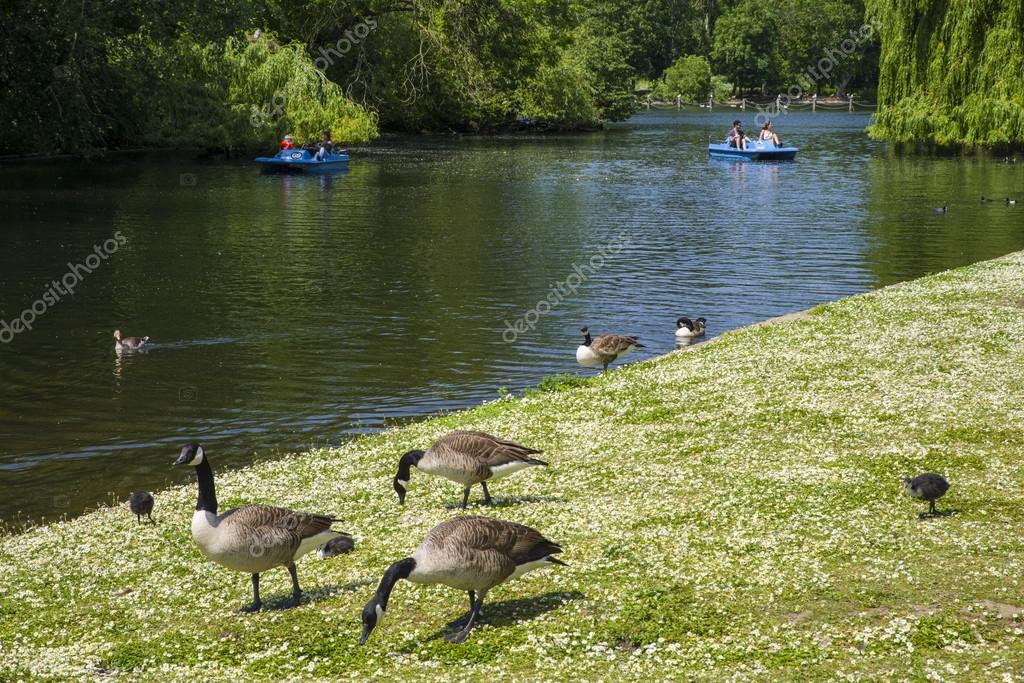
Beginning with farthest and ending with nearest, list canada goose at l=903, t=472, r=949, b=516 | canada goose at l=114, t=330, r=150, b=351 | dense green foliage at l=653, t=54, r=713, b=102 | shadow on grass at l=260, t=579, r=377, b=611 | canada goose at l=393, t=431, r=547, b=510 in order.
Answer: dense green foliage at l=653, t=54, r=713, b=102
canada goose at l=114, t=330, r=150, b=351
canada goose at l=393, t=431, r=547, b=510
canada goose at l=903, t=472, r=949, b=516
shadow on grass at l=260, t=579, r=377, b=611

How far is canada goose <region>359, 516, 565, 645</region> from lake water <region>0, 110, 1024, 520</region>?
11.0m

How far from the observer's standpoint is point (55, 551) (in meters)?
15.8

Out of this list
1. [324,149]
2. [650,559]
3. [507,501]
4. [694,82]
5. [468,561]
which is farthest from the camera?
[694,82]

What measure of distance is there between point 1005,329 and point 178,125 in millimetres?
70035

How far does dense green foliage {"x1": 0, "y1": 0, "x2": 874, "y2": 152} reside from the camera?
2395 inches

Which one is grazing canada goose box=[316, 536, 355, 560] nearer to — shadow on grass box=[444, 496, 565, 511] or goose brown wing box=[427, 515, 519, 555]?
shadow on grass box=[444, 496, 565, 511]

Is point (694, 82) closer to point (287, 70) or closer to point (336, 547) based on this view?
point (287, 70)

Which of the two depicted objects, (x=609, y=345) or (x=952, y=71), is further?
(x=952, y=71)

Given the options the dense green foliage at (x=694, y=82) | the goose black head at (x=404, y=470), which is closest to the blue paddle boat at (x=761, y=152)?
the goose black head at (x=404, y=470)

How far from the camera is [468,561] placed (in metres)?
11.7

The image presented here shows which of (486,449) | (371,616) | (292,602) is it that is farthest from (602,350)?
(371,616)

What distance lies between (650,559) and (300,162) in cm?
6492

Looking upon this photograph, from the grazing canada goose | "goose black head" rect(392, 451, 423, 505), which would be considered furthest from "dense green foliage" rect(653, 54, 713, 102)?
the grazing canada goose

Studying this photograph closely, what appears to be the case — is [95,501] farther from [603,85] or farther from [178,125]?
[603,85]
